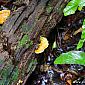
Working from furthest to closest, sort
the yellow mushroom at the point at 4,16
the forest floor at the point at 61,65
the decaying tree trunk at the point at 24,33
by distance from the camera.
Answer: the yellow mushroom at the point at 4,16
the forest floor at the point at 61,65
the decaying tree trunk at the point at 24,33

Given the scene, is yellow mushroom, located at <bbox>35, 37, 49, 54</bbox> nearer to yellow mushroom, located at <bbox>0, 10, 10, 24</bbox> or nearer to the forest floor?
the forest floor

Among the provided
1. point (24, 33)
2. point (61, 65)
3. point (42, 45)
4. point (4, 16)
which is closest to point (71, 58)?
point (61, 65)

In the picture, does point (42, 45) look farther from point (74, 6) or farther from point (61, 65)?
point (74, 6)

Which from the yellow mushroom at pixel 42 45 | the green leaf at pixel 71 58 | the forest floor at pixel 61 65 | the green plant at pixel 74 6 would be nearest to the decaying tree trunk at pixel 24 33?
the yellow mushroom at pixel 42 45

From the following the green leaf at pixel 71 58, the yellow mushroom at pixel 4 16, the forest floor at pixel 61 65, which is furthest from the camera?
the yellow mushroom at pixel 4 16

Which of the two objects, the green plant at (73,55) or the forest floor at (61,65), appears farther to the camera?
the forest floor at (61,65)

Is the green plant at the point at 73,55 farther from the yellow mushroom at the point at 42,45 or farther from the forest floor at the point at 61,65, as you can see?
the yellow mushroom at the point at 42,45

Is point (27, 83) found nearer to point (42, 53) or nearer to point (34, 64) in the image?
point (34, 64)

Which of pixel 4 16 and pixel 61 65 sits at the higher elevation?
pixel 4 16
